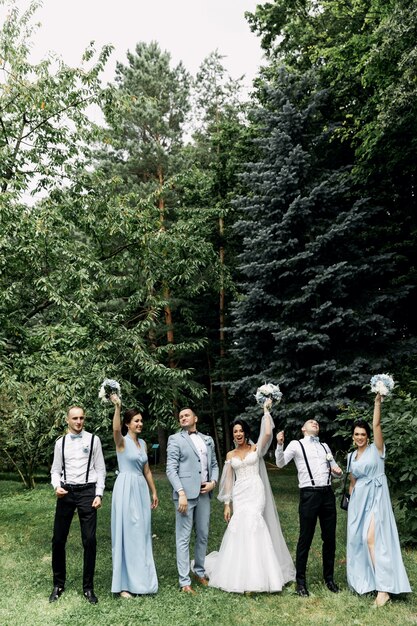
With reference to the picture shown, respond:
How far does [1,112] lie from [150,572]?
6.98 meters

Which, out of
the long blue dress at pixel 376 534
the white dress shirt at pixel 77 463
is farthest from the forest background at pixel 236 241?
the long blue dress at pixel 376 534

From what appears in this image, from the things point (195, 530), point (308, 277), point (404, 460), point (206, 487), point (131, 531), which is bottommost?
point (195, 530)

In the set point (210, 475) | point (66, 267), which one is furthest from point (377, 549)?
point (66, 267)

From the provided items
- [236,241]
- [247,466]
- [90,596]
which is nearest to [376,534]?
[247,466]

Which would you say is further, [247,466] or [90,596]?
[247,466]

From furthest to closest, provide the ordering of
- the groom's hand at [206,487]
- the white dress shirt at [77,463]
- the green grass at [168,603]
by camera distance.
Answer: the groom's hand at [206,487] < the white dress shirt at [77,463] < the green grass at [168,603]

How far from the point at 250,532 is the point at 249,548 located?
16 centimetres

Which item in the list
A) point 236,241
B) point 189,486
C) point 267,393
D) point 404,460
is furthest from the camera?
point 236,241

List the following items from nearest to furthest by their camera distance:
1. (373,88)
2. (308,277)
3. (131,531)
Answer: (131,531)
(308,277)
(373,88)

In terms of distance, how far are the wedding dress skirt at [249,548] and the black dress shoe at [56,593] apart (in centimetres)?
161

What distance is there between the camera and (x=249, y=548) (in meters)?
6.41

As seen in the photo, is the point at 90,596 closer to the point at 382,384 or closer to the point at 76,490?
the point at 76,490

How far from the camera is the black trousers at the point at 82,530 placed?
6.21 metres

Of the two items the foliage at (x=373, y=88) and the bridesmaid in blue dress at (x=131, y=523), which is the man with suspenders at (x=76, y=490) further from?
the foliage at (x=373, y=88)
